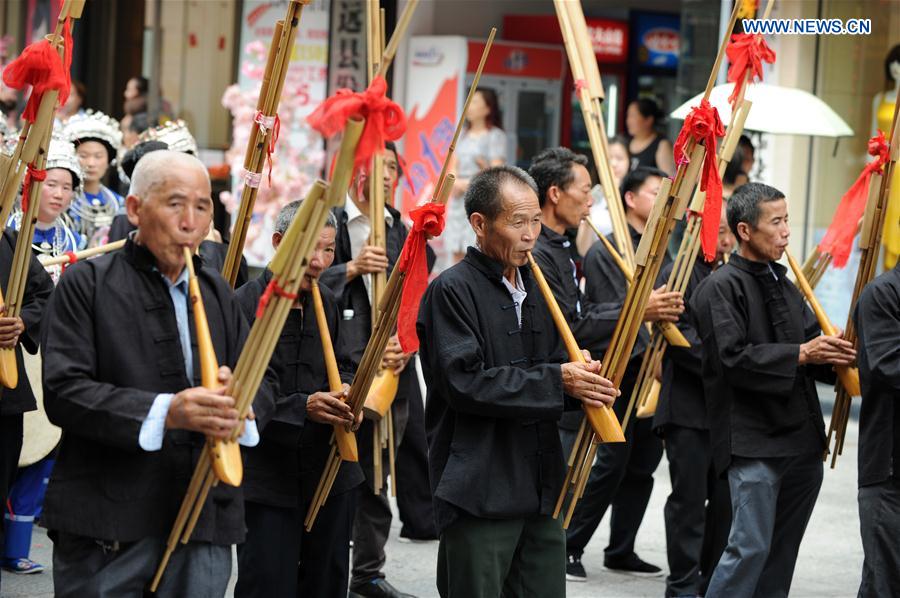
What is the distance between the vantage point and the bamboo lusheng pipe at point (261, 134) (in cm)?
454

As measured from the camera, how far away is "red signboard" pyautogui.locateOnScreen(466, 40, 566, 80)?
1394cm

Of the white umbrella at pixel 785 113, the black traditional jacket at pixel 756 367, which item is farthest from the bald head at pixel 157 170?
the white umbrella at pixel 785 113

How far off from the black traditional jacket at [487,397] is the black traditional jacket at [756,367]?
953 mm

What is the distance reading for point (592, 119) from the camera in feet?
20.0

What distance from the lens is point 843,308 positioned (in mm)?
10367

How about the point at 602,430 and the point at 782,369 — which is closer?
the point at 602,430

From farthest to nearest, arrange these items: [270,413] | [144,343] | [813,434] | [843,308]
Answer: [843,308] → [813,434] → [270,413] → [144,343]

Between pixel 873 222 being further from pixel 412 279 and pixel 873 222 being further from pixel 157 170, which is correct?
pixel 157 170

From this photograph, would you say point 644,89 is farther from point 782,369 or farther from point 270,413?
point 270,413

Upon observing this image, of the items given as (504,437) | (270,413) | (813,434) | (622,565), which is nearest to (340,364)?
Result: (504,437)

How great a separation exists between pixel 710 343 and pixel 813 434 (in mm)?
478

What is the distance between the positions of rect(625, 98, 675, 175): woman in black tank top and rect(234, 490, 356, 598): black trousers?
19.9 ft

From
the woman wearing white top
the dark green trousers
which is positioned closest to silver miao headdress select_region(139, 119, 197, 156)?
the dark green trousers

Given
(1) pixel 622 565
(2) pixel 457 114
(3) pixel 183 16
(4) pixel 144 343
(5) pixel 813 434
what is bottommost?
(1) pixel 622 565
